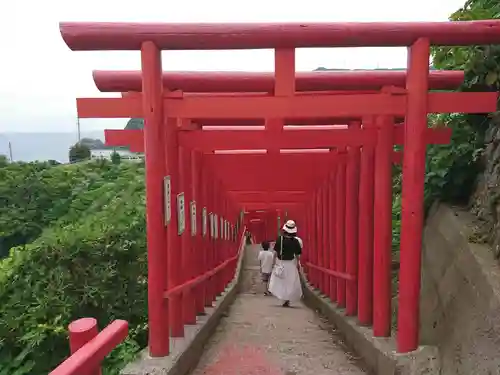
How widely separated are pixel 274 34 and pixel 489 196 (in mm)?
2296

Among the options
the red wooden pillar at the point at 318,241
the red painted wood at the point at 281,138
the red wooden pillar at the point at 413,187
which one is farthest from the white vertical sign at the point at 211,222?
the red wooden pillar at the point at 413,187

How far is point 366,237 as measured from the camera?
18.4ft

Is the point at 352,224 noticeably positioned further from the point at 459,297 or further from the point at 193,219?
the point at 459,297

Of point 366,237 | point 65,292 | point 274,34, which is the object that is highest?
point 274,34

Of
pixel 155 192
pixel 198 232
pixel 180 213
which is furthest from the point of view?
pixel 198 232

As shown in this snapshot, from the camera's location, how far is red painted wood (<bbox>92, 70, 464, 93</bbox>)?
511 centimetres

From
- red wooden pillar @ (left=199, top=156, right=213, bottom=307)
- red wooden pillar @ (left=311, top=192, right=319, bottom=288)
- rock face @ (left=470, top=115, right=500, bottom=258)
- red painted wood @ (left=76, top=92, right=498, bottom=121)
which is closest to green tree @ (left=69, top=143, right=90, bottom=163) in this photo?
red wooden pillar @ (left=311, top=192, right=319, bottom=288)

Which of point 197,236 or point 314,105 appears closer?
point 314,105

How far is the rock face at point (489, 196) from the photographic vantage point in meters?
4.18

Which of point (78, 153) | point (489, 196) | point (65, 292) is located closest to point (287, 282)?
point (65, 292)

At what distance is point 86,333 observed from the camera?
2088 millimetres

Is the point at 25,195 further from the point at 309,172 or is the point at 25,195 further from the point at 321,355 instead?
the point at 321,355

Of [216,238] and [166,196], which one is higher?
[166,196]

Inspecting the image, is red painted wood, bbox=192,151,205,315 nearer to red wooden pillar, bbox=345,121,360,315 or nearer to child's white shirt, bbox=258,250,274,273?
red wooden pillar, bbox=345,121,360,315
